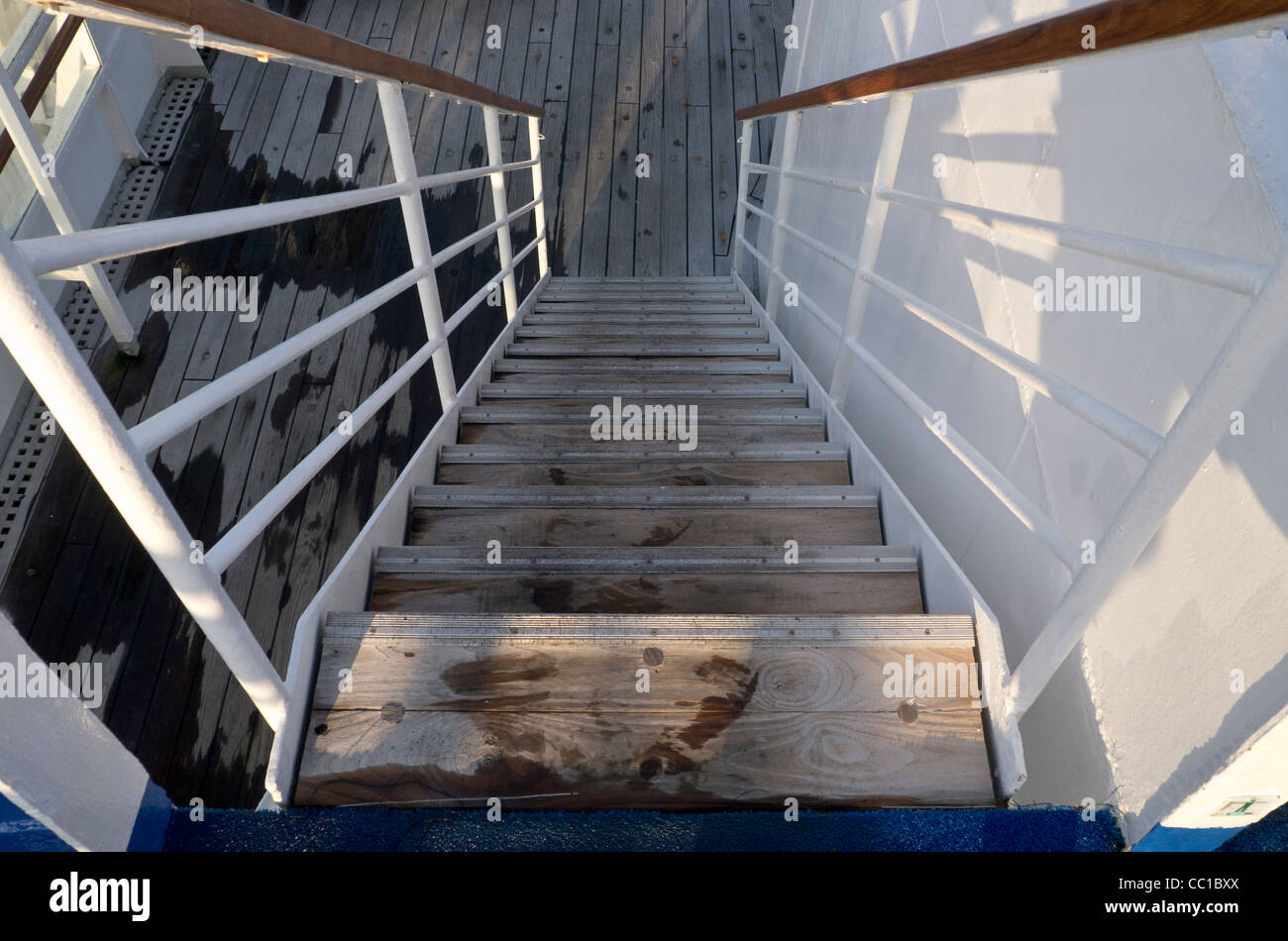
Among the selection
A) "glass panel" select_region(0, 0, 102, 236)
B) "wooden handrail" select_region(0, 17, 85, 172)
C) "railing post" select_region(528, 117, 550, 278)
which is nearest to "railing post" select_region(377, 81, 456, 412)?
"railing post" select_region(528, 117, 550, 278)

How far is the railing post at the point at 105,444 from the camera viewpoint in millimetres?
451

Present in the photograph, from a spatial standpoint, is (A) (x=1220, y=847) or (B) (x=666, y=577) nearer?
(A) (x=1220, y=847)

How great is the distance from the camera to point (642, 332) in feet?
8.70

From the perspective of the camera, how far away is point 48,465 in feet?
8.08

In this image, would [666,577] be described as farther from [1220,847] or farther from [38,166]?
[38,166]

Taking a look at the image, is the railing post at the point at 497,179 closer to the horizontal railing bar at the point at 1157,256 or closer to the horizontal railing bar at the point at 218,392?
the horizontal railing bar at the point at 218,392

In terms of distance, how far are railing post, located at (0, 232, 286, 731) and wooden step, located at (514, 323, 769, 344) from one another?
6.60 feet

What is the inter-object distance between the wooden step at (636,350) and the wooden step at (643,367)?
2.6 inches

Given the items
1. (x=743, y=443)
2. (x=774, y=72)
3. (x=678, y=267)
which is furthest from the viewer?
(x=774, y=72)

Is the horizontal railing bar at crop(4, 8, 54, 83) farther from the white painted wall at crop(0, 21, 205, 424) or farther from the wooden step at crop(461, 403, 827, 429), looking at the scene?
the wooden step at crop(461, 403, 827, 429)

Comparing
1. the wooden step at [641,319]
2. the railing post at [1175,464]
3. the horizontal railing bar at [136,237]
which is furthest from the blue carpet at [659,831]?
the wooden step at [641,319]
